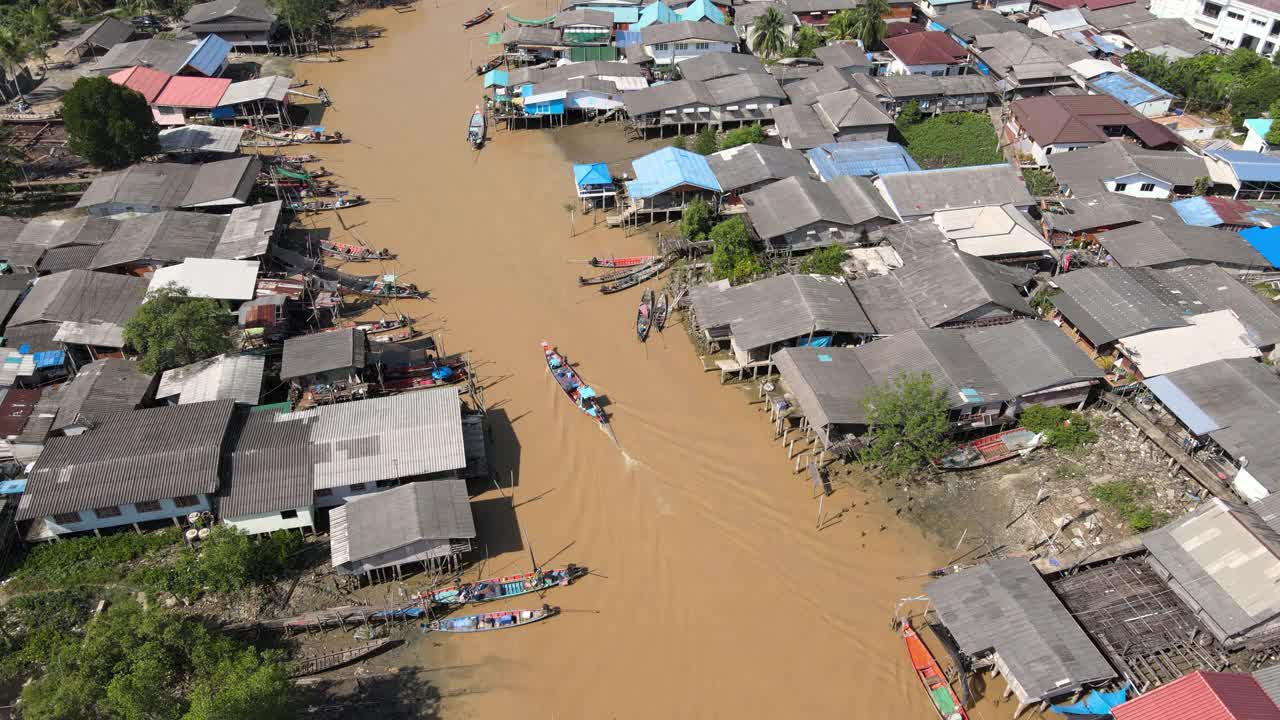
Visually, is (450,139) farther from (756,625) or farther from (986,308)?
(756,625)

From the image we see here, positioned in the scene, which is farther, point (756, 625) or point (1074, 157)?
point (1074, 157)

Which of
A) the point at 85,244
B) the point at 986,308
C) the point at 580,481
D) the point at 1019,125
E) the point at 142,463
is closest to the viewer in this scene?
the point at 142,463

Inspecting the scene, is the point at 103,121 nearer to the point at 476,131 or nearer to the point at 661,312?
the point at 476,131

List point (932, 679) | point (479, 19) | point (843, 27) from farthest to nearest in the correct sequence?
1. point (479, 19)
2. point (843, 27)
3. point (932, 679)

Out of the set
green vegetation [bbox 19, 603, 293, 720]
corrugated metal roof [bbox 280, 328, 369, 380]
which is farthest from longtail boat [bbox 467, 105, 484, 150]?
green vegetation [bbox 19, 603, 293, 720]

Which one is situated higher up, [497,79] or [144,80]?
[144,80]

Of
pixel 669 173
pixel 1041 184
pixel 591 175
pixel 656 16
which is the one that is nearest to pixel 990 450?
pixel 1041 184

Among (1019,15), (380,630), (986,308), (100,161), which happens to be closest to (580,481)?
(380,630)

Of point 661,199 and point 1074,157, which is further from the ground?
point 661,199
